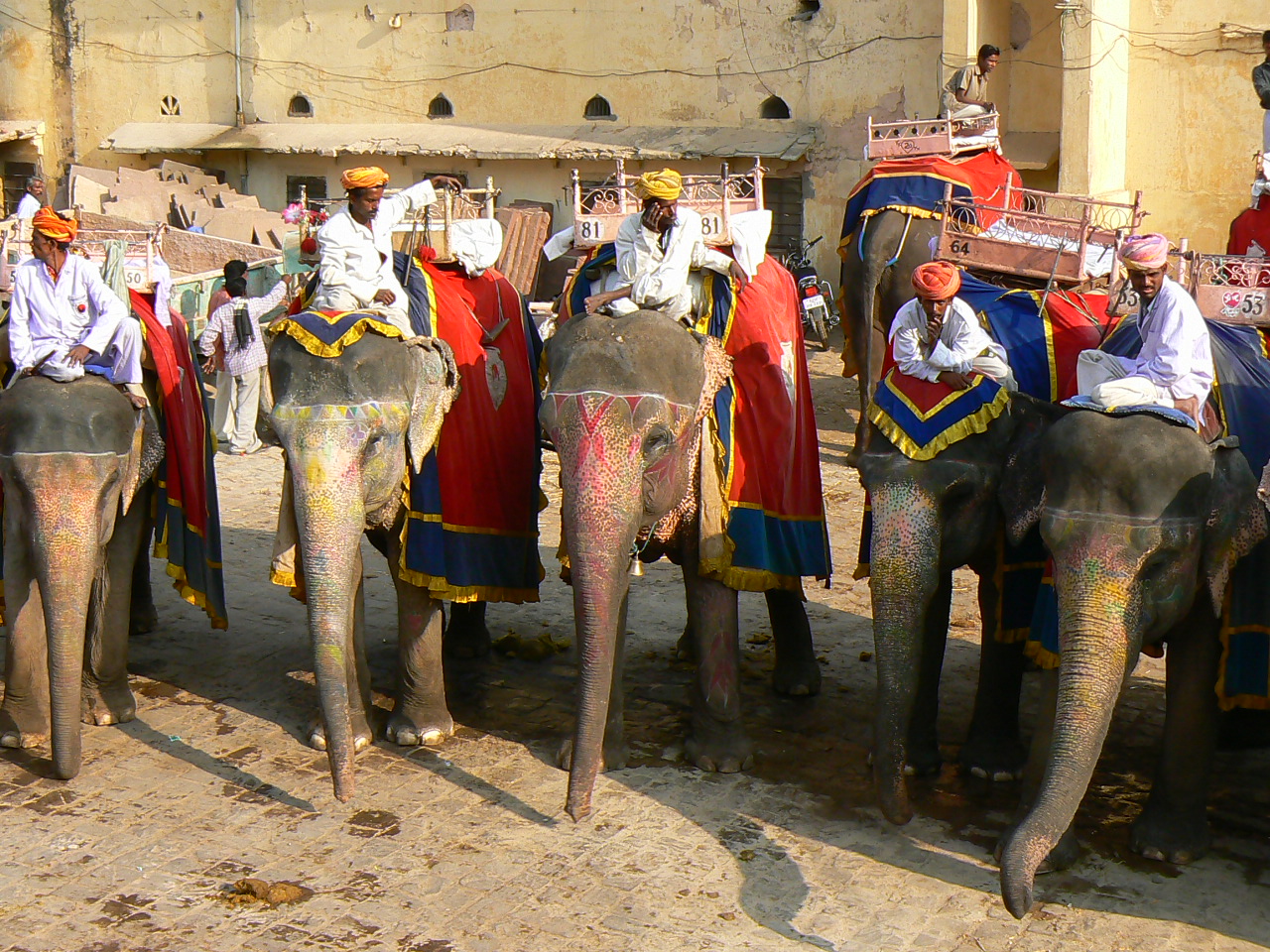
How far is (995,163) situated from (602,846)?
7229 mm

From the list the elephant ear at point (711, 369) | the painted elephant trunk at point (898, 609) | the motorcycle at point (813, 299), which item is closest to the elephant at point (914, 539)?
the painted elephant trunk at point (898, 609)

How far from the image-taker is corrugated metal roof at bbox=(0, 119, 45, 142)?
2506cm

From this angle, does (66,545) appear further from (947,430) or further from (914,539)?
(947,430)

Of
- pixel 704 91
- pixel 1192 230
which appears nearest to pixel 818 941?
pixel 1192 230

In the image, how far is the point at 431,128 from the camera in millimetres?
22828

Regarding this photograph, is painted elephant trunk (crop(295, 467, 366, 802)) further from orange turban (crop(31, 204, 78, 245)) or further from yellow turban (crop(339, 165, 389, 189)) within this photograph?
orange turban (crop(31, 204, 78, 245))

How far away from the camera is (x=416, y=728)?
684 cm

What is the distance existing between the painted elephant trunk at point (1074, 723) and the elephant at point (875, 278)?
19.3 feet

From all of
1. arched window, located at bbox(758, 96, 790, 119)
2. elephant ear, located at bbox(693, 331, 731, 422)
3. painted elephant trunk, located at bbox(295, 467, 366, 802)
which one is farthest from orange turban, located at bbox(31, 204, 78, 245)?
arched window, located at bbox(758, 96, 790, 119)

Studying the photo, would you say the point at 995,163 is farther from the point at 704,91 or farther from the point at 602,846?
the point at 704,91

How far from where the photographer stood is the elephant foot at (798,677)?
7438 mm

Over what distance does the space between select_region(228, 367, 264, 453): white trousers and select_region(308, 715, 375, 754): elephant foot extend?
Result: 661cm

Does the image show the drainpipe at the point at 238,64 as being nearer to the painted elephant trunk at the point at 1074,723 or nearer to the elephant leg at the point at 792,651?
the elephant leg at the point at 792,651

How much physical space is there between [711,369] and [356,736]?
2.15 m
